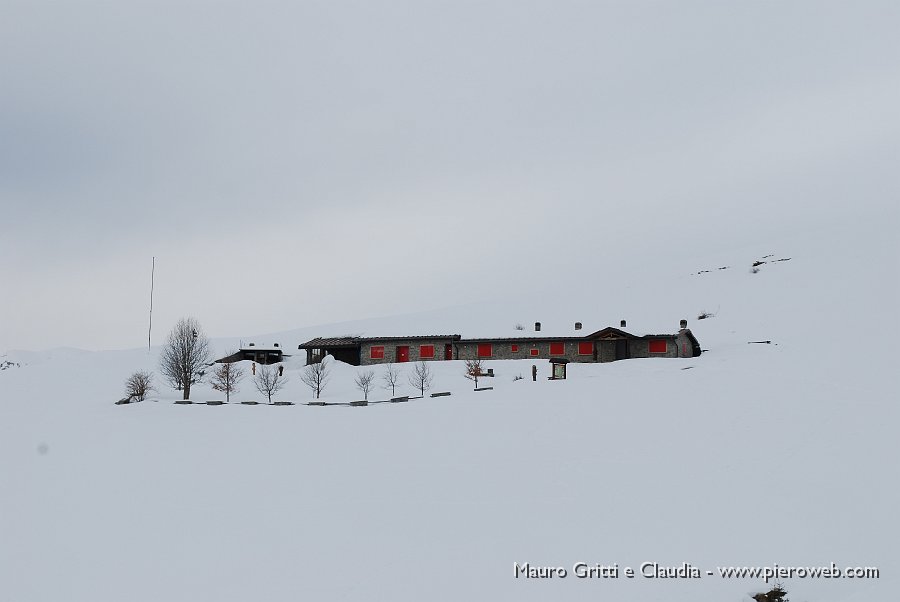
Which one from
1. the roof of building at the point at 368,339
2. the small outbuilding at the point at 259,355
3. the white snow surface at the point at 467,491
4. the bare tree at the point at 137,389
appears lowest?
the white snow surface at the point at 467,491

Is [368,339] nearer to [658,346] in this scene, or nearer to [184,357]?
[184,357]

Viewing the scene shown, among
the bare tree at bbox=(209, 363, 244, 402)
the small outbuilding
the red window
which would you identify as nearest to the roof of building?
the small outbuilding

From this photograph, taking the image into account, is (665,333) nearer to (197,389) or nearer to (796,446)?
(796,446)

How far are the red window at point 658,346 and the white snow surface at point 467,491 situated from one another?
16359 millimetres

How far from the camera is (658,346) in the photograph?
59938 mm

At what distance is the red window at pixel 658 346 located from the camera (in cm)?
5981

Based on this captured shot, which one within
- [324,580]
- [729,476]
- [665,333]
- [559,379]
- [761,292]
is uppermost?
[761,292]

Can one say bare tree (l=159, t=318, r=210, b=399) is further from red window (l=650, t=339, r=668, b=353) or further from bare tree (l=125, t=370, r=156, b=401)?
red window (l=650, t=339, r=668, b=353)

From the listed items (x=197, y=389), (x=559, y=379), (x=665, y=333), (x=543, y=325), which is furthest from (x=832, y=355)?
(x=197, y=389)

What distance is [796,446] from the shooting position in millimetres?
24266

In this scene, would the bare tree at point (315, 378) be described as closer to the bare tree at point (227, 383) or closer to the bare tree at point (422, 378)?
the bare tree at point (227, 383)

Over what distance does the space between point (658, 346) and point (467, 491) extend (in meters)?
43.6

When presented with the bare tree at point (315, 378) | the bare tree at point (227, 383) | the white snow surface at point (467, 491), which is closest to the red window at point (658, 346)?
the white snow surface at point (467, 491)

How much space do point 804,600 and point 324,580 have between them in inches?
458
